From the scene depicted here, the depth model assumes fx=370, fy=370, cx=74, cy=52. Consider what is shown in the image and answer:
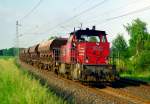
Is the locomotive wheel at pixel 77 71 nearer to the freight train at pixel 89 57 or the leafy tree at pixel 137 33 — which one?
the freight train at pixel 89 57

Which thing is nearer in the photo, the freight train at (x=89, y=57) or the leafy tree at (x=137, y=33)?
the freight train at (x=89, y=57)

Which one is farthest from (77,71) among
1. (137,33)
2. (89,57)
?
(137,33)

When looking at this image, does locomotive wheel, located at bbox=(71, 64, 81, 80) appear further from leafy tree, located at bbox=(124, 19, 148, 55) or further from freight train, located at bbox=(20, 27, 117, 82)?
leafy tree, located at bbox=(124, 19, 148, 55)

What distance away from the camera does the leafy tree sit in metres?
79.6

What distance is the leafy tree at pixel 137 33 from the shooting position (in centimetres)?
7960

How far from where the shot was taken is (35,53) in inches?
1695

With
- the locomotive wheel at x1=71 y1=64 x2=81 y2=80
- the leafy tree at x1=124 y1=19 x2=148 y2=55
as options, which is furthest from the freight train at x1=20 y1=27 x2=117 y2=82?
the leafy tree at x1=124 y1=19 x2=148 y2=55

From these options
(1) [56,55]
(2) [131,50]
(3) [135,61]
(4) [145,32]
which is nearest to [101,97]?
(1) [56,55]

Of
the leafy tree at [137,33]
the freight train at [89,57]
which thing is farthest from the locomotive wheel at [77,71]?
the leafy tree at [137,33]

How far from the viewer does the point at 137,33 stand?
268 ft

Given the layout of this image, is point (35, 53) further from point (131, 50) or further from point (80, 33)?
point (131, 50)

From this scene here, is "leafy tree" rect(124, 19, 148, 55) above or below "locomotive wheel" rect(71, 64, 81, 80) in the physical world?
above

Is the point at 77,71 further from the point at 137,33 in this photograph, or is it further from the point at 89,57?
the point at 137,33

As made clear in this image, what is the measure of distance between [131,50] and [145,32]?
9714 millimetres
